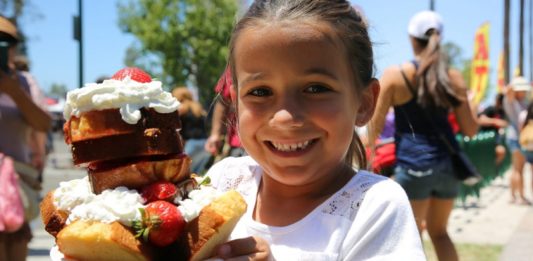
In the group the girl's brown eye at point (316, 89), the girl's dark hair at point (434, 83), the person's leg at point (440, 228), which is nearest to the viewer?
the girl's brown eye at point (316, 89)

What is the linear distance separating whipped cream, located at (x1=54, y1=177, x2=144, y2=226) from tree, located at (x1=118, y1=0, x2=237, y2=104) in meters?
34.2

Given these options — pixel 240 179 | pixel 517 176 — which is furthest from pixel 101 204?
pixel 517 176

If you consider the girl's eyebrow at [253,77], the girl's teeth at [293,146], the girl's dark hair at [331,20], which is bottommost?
the girl's teeth at [293,146]

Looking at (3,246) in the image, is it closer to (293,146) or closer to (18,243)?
(18,243)

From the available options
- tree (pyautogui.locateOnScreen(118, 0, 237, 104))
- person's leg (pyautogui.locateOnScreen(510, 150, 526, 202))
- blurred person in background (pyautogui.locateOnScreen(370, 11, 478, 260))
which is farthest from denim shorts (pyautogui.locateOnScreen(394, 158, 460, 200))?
tree (pyautogui.locateOnScreen(118, 0, 237, 104))

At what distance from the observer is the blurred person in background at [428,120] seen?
4266mm

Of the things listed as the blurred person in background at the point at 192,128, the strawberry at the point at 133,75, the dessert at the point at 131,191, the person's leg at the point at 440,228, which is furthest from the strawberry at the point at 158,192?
the blurred person in background at the point at 192,128

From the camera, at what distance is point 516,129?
10.9 metres

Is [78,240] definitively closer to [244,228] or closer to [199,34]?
[244,228]

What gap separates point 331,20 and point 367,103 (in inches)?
12.1

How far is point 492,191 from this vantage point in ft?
42.5

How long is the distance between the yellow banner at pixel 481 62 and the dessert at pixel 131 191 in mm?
15066

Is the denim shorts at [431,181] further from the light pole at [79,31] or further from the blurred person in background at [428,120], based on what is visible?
the light pole at [79,31]

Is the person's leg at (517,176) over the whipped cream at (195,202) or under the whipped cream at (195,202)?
under
